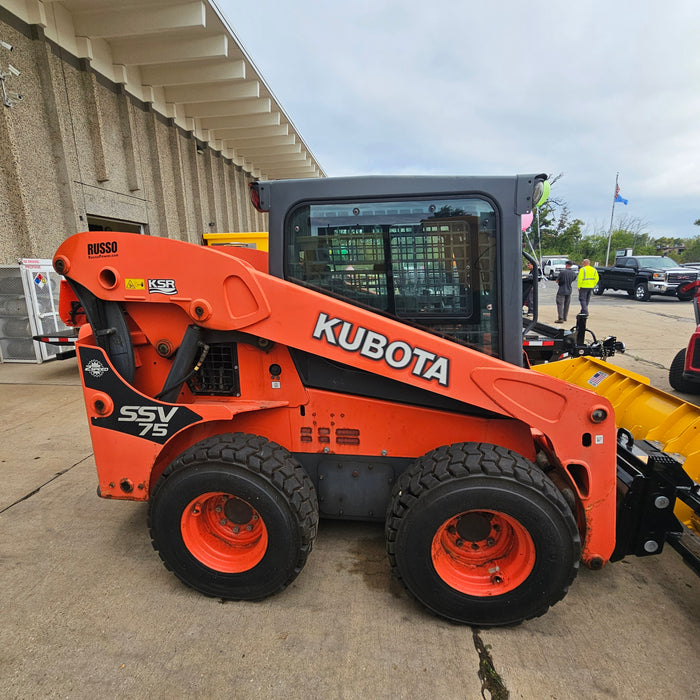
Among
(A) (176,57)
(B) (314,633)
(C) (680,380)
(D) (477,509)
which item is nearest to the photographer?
(D) (477,509)

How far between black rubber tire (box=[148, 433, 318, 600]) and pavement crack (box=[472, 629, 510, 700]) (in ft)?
3.11

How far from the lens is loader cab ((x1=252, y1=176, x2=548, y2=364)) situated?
208 cm

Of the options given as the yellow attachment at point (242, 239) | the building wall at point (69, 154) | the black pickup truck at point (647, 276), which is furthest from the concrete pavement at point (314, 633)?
the black pickup truck at point (647, 276)

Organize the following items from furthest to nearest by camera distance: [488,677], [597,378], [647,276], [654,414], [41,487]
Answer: [647,276] → [597,378] → [41,487] → [654,414] → [488,677]

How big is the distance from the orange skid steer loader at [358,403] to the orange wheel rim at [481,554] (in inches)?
0.4

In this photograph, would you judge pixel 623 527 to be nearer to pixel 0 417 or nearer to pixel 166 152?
pixel 0 417

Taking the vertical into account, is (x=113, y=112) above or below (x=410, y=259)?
above

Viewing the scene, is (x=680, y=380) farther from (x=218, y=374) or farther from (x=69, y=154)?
(x=69, y=154)

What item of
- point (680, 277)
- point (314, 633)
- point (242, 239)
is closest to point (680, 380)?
point (314, 633)

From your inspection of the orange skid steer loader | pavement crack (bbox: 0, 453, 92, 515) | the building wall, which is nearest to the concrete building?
the building wall

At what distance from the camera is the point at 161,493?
2135 millimetres

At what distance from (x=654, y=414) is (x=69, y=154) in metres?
10.9

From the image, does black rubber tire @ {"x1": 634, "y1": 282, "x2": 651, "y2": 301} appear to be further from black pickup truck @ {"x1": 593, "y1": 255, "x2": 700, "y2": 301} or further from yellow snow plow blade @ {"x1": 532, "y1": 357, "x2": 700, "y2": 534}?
yellow snow plow blade @ {"x1": 532, "y1": 357, "x2": 700, "y2": 534}

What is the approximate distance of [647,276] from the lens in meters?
18.2
